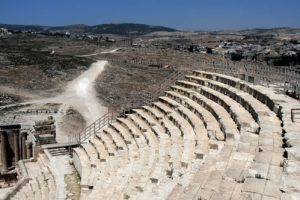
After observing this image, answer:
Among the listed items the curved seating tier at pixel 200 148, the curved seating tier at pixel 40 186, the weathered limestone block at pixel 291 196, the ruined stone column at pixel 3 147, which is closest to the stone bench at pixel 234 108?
the curved seating tier at pixel 200 148

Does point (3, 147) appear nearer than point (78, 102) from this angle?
Yes

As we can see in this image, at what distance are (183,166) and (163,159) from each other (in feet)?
5.54

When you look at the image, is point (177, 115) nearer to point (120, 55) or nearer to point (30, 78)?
point (30, 78)

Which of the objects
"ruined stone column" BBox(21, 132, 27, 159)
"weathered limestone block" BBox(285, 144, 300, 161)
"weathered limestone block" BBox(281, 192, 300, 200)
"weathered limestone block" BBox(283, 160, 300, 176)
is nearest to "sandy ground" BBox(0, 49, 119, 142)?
"ruined stone column" BBox(21, 132, 27, 159)

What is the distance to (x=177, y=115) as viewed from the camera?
17.2m

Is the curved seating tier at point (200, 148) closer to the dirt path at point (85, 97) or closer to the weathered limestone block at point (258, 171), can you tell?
the weathered limestone block at point (258, 171)

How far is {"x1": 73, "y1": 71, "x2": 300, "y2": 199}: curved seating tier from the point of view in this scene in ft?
24.9

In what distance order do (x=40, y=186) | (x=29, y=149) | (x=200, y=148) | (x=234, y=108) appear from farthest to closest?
1. (x=29, y=149)
2. (x=40, y=186)
3. (x=234, y=108)
4. (x=200, y=148)

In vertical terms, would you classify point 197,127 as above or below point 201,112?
below

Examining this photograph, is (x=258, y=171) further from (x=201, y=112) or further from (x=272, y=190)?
(x=201, y=112)

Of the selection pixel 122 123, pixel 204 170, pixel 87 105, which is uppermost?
pixel 204 170

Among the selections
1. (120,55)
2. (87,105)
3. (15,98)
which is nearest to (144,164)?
(87,105)

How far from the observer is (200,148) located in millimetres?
11617

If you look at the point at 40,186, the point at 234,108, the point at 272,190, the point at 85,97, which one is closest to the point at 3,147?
the point at 40,186
